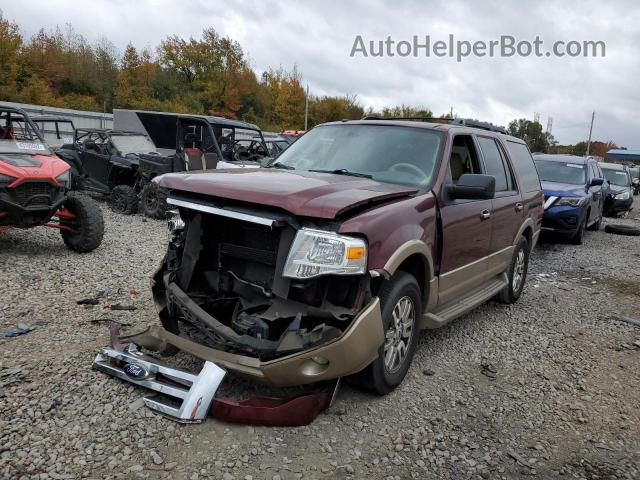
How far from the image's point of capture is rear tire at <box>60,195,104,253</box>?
6980 mm

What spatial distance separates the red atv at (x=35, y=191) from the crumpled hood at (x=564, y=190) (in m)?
8.55

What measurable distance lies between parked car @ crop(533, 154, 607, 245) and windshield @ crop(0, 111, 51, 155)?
30.1 ft

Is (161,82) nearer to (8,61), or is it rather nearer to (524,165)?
(8,61)

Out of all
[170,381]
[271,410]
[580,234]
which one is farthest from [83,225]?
[580,234]

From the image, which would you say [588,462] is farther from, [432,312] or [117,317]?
[117,317]

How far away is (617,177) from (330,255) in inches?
701

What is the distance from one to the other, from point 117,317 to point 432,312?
2846 mm

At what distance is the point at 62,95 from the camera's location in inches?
1487

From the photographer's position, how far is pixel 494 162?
5.39 m

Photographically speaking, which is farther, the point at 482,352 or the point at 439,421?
the point at 482,352

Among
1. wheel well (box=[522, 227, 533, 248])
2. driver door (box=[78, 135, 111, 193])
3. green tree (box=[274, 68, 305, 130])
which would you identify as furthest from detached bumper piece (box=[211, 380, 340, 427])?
green tree (box=[274, 68, 305, 130])

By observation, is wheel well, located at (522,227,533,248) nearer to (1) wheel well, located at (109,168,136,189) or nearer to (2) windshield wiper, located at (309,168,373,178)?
(2) windshield wiper, located at (309,168,373,178)

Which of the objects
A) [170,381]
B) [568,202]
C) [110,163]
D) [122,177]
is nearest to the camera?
[170,381]

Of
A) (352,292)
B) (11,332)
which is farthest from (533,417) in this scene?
(11,332)
